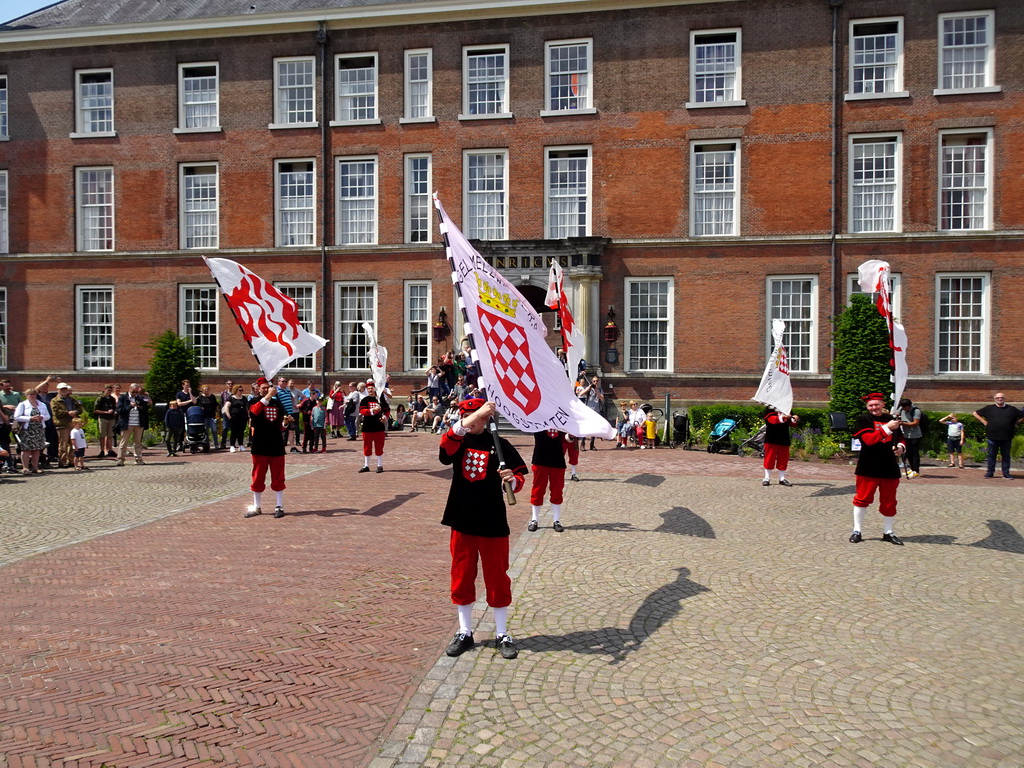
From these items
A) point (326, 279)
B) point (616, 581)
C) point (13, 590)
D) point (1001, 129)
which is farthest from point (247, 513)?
point (1001, 129)

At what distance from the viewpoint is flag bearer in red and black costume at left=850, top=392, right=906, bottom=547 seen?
10125 millimetres

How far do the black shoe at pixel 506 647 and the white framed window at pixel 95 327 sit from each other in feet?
92.4

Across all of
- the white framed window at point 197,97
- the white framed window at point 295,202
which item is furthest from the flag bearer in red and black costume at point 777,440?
the white framed window at point 197,97

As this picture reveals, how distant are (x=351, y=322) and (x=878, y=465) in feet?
70.9

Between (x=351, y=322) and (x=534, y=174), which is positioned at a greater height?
(x=534, y=174)

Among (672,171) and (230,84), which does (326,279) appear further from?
(672,171)

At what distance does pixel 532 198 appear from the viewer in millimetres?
27016

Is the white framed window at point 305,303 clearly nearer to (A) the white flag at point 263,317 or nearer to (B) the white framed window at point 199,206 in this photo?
(B) the white framed window at point 199,206

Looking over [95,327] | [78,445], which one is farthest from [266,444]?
[95,327]

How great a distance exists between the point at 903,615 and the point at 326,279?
24.4m

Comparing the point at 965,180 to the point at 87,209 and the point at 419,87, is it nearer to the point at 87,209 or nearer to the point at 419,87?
the point at 419,87

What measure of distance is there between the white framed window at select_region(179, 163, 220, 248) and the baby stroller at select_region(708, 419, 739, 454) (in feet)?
64.5

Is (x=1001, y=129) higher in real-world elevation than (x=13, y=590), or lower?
higher

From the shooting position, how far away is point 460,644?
20.7 feet
